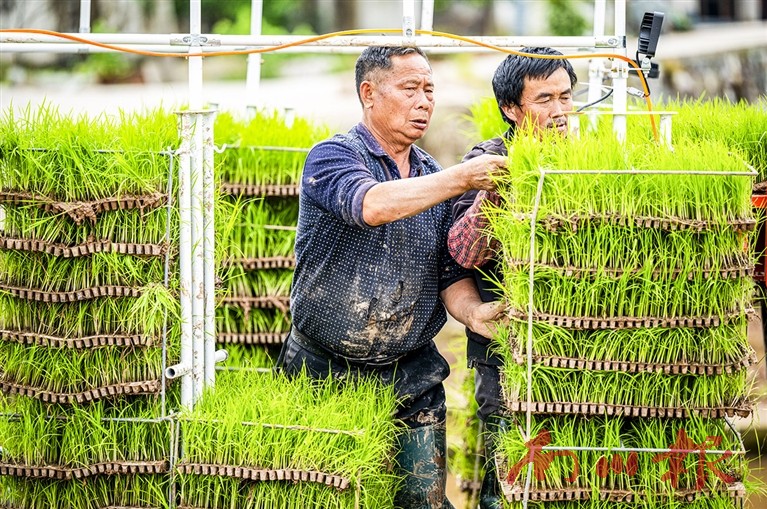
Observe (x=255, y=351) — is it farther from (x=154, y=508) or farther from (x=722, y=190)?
(x=722, y=190)

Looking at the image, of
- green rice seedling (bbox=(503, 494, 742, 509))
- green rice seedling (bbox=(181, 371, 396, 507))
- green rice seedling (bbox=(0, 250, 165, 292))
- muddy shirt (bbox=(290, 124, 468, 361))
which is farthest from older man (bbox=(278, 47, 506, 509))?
green rice seedling (bbox=(503, 494, 742, 509))

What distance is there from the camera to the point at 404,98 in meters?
3.96

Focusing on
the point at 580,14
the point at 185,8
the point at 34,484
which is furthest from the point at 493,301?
the point at 185,8

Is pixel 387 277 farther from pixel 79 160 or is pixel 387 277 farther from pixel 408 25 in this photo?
pixel 79 160

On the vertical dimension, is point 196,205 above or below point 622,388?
above

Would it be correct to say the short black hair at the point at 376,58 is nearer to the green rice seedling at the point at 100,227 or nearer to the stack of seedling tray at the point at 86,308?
the stack of seedling tray at the point at 86,308

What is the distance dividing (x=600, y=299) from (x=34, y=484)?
2163 millimetres

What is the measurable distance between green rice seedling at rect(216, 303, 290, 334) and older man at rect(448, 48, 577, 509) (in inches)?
46.3

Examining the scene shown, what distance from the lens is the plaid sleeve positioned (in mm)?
3695

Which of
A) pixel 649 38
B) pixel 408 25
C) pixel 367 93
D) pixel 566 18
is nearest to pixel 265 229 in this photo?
pixel 367 93

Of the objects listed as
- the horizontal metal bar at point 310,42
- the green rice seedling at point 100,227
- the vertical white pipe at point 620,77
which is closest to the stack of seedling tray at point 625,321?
the vertical white pipe at point 620,77

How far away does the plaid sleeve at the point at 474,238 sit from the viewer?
12.1 ft

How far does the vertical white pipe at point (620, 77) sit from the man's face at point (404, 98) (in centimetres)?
71

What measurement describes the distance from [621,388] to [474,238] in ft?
2.52
